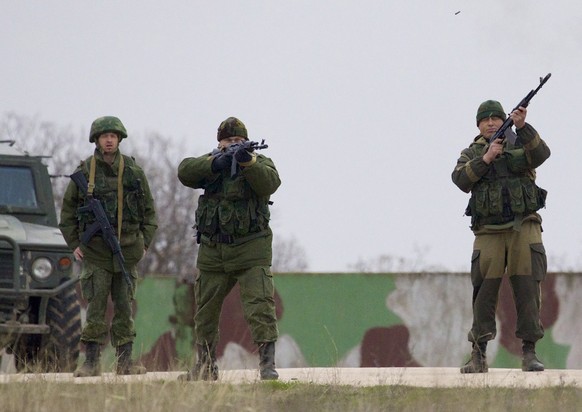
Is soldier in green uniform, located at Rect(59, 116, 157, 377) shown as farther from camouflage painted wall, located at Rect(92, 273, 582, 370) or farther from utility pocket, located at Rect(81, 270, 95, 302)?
camouflage painted wall, located at Rect(92, 273, 582, 370)

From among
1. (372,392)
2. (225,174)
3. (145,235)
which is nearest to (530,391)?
(372,392)

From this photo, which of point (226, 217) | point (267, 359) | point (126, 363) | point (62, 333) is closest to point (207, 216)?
point (226, 217)

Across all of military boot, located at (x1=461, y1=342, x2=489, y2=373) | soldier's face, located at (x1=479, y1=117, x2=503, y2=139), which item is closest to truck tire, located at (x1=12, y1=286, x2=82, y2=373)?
military boot, located at (x1=461, y1=342, x2=489, y2=373)

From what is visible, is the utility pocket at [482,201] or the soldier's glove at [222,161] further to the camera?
the utility pocket at [482,201]

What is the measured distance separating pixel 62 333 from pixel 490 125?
394 cm

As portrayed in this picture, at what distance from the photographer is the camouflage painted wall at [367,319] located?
1483 cm

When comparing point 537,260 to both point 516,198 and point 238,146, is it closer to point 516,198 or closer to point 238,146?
point 516,198

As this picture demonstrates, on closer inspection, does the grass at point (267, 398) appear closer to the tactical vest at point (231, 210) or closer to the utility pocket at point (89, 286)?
the tactical vest at point (231, 210)

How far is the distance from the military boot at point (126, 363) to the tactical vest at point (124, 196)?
31.1 inches

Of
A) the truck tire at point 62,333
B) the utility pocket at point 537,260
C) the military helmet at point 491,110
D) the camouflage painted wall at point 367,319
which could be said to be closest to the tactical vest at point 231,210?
the military helmet at point 491,110

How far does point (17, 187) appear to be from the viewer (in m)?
13.0

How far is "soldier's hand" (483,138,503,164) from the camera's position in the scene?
31.6ft

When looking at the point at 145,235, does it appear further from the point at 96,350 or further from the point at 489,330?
the point at 489,330

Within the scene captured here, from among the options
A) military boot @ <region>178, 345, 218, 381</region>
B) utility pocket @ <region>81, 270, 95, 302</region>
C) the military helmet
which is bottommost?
military boot @ <region>178, 345, 218, 381</region>
